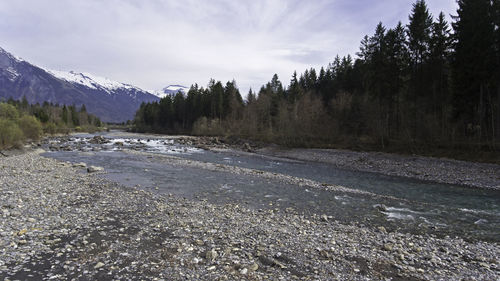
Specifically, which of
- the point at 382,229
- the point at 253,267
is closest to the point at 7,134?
the point at 253,267

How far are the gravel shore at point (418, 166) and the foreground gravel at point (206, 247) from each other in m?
15.6

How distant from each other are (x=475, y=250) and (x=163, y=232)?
10451mm

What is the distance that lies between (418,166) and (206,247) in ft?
86.3

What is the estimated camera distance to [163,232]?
914cm

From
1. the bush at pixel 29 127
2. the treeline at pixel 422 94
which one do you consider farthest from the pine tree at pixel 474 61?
the bush at pixel 29 127

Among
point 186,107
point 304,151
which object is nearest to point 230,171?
point 304,151

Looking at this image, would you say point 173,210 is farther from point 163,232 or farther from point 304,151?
point 304,151

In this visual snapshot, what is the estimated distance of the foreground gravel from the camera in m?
6.50

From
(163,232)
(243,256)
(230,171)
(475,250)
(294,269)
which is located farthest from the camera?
(230,171)

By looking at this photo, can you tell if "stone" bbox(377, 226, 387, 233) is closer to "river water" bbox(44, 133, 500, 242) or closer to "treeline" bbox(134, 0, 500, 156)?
"river water" bbox(44, 133, 500, 242)

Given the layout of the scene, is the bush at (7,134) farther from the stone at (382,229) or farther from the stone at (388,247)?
the stone at (388,247)

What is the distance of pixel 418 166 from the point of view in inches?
1046

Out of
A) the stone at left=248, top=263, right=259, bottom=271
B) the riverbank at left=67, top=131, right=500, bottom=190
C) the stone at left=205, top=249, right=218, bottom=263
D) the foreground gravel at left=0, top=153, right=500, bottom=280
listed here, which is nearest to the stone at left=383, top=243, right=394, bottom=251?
the foreground gravel at left=0, top=153, right=500, bottom=280

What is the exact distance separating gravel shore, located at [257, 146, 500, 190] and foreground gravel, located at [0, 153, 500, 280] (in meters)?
15.6
